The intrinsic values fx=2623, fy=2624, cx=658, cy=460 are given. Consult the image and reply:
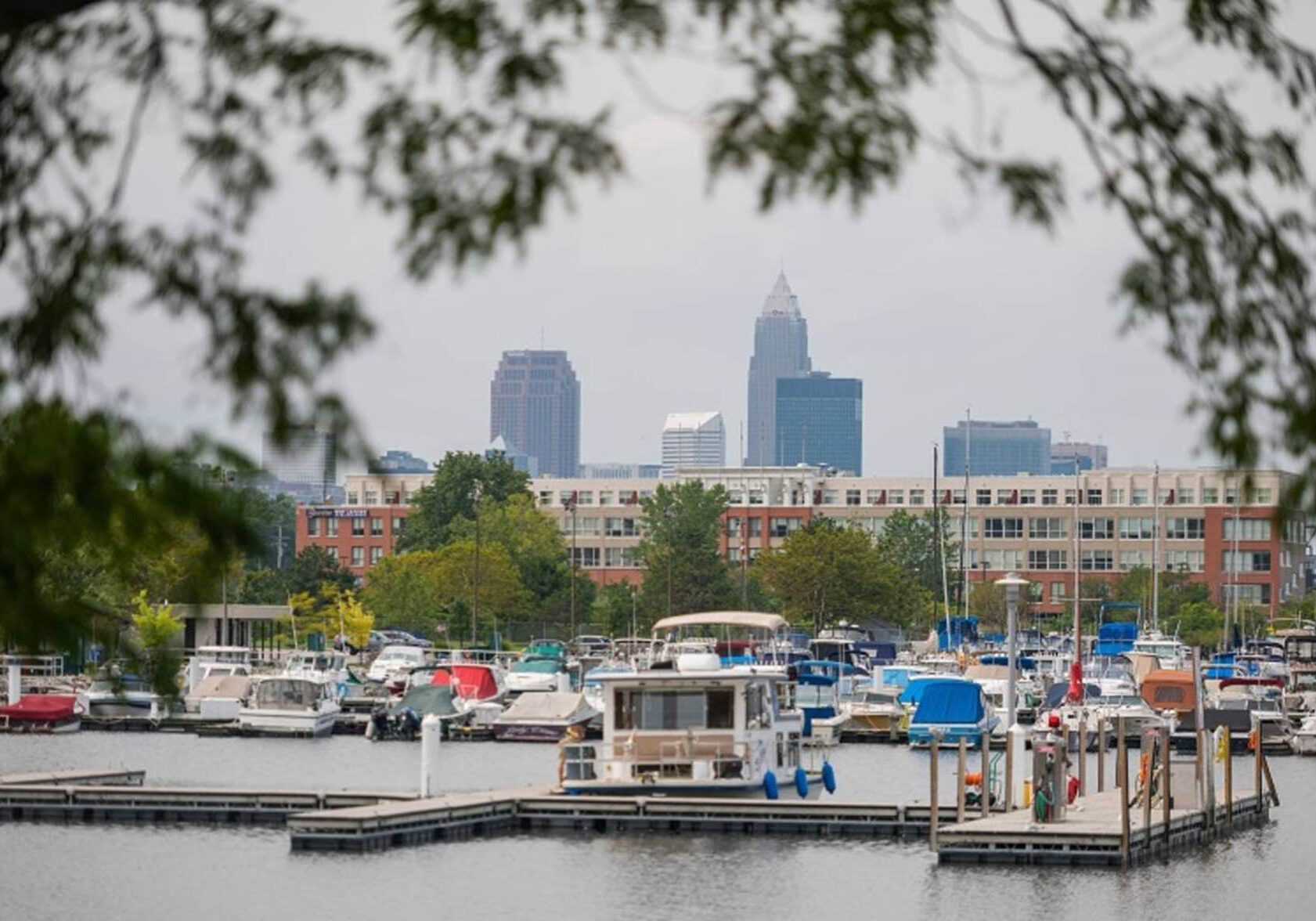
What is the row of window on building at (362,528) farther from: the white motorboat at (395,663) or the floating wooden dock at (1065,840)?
the floating wooden dock at (1065,840)

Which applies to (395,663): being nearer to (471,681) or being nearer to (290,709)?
(471,681)

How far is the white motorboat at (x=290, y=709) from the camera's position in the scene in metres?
79.8

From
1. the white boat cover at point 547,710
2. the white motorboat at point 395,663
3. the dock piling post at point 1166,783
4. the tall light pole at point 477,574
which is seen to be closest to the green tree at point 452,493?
the tall light pole at point 477,574

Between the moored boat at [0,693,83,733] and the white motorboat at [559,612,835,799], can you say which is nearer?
the white motorboat at [559,612,835,799]

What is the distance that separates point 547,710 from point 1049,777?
38342mm

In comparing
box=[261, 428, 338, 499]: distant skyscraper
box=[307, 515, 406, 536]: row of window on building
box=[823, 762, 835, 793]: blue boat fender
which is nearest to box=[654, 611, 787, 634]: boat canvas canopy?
box=[823, 762, 835, 793]: blue boat fender

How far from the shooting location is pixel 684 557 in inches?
5443

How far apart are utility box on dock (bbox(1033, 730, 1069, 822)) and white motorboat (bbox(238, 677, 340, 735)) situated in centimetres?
3873

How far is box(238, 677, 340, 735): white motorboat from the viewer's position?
7975cm

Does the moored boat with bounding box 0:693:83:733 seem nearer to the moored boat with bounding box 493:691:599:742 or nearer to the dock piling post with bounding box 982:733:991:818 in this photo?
the moored boat with bounding box 493:691:599:742

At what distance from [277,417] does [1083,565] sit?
177340 mm

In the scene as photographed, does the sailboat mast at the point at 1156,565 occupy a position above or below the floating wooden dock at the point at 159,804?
above

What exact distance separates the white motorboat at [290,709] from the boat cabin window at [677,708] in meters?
33.1

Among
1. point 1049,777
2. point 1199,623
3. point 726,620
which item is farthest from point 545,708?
point 1199,623
